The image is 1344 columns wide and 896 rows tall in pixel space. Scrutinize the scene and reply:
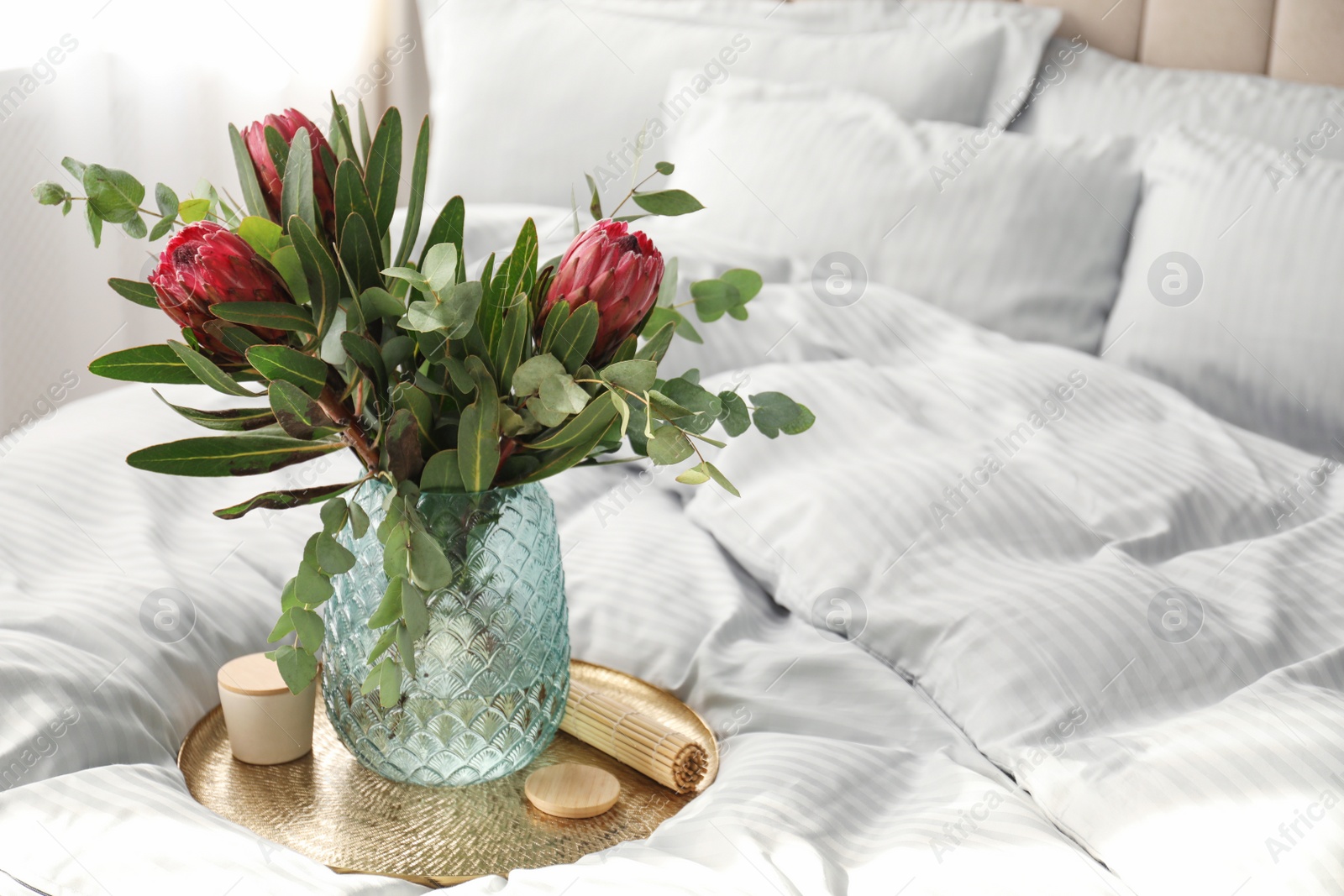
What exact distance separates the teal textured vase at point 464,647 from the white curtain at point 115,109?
53.6 inches

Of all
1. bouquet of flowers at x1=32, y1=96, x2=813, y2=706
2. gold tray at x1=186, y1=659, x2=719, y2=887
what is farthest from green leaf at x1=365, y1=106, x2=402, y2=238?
gold tray at x1=186, y1=659, x2=719, y2=887

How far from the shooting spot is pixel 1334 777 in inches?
24.4

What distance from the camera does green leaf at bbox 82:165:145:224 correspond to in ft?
1.88

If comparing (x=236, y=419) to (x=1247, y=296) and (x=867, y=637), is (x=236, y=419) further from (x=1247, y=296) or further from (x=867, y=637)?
(x=1247, y=296)

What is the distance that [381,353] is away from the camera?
1.80ft

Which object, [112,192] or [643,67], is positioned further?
[643,67]

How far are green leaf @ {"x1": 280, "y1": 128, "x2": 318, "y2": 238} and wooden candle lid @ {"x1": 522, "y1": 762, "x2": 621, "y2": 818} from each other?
0.34 metres

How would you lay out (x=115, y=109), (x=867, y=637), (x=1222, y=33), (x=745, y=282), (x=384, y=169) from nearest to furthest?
(x=384, y=169) < (x=745, y=282) < (x=867, y=637) < (x=1222, y=33) < (x=115, y=109)

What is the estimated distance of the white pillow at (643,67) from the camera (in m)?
1.70

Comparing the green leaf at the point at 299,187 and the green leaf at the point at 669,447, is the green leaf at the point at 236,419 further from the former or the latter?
the green leaf at the point at 669,447

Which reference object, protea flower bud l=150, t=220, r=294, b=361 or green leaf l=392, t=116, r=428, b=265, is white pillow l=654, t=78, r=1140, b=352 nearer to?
green leaf l=392, t=116, r=428, b=265

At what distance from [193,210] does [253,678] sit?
283 mm

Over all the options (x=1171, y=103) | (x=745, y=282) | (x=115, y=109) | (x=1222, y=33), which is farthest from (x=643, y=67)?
(x=745, y=282)

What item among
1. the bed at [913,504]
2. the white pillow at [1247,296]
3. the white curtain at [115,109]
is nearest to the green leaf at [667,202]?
the bed at [913,504]
